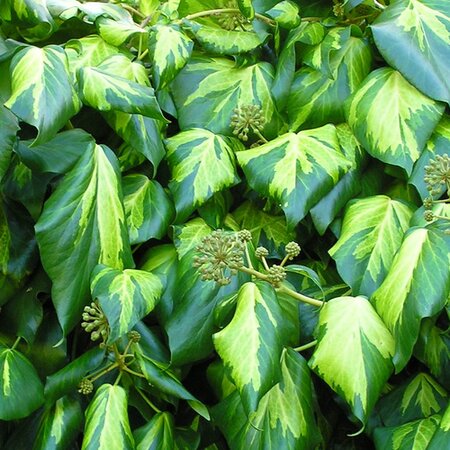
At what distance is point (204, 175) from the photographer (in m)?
1.05

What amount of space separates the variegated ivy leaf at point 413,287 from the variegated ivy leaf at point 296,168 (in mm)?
136

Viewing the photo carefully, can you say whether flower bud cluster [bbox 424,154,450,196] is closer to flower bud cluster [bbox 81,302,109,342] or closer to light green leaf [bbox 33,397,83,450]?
flower bud cluster [bbox 81,302,109,342]

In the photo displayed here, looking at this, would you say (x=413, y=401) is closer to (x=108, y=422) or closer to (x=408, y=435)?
(x=408, y=435)

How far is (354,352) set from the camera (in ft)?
2.89

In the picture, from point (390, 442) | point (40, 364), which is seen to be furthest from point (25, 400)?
point (390, 442)

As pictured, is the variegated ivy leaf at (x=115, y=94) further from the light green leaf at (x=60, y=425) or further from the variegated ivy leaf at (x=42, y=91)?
the light green leaf at (x=60, y=425)

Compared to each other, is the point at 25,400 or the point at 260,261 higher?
the point at 260,261

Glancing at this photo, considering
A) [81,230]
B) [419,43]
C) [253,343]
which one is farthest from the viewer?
[419,43]

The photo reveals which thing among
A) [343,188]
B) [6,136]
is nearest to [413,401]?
[343,188]

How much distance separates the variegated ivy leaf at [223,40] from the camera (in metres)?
1.17

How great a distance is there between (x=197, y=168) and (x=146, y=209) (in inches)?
3.4

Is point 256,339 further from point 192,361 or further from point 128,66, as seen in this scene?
point 128,66

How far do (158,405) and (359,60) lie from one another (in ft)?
1.86

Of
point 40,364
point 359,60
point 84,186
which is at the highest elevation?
point 359,60
